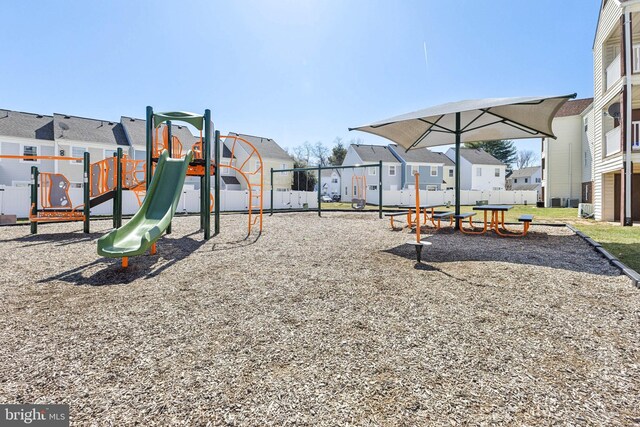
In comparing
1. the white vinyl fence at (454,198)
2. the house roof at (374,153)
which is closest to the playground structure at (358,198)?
the white vinyl fence at (454,198)

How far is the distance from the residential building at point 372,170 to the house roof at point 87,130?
76.5ft

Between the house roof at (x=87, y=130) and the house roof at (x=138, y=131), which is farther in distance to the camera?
the house roof at (x=138, y=131)

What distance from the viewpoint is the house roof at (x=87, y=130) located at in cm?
2545

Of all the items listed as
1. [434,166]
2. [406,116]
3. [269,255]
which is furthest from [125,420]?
[434,166]

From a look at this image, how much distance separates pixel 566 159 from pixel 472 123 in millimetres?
21643

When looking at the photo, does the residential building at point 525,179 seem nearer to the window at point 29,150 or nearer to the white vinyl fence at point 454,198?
the white vinyl fence at point 454,198

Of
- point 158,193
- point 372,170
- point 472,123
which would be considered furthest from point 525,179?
point 158,193

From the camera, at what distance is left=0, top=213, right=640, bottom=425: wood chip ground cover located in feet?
6.29

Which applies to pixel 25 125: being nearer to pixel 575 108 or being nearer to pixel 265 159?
pixel 265 159

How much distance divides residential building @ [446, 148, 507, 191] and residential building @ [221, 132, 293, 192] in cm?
2192

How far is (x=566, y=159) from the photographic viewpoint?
2612 cm

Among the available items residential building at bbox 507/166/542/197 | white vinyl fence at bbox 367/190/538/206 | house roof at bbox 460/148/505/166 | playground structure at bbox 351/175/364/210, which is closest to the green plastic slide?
playground structure at bbox 351/175/364/210

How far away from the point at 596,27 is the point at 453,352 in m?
18.9

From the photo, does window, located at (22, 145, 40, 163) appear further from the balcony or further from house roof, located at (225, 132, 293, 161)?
the balcony
